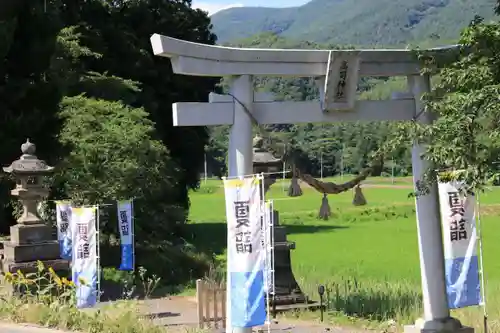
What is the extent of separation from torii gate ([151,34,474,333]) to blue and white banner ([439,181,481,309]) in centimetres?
12

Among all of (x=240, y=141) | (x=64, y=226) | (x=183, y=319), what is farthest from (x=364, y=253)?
(x=240, y=141)

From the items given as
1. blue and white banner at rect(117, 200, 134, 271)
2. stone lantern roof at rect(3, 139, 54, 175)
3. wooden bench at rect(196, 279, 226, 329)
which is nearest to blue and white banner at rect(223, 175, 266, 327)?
wooden bench at rect(196, 279, 226, 329)

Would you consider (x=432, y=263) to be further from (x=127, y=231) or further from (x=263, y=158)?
(x=127, y=231)

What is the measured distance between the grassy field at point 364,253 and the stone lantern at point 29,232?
4974 millimetres

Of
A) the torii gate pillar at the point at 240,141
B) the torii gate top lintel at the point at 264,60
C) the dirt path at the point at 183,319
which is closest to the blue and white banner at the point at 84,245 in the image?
the dirt path at the point at 183,319

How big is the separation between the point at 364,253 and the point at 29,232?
39.7 feet

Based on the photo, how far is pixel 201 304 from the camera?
11.3m

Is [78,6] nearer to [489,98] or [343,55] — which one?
[343,55]

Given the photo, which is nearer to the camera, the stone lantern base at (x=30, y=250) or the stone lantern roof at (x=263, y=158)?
the stone lantern base at (x=30, y=250)

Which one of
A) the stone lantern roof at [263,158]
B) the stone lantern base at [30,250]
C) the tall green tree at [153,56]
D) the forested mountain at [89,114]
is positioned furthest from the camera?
the tall green tree at [153,56]

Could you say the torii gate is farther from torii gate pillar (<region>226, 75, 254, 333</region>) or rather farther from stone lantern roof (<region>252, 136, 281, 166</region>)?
stone lantern roof (<region>252, 136, 281, 166</region>)

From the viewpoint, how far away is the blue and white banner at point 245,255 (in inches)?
306

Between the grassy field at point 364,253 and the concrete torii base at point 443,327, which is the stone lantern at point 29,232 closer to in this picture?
the grassy field at point 364,253

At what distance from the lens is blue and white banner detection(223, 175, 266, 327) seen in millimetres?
7781
